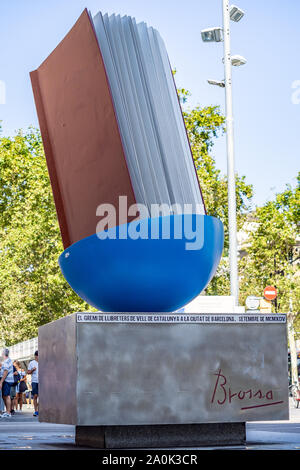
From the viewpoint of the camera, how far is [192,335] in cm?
744

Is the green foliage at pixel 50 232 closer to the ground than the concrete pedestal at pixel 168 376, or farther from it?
farther from it

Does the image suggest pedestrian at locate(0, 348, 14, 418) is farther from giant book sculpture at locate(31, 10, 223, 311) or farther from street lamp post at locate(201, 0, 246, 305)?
giant book sculpture at locate(31, 10, 223, 311)

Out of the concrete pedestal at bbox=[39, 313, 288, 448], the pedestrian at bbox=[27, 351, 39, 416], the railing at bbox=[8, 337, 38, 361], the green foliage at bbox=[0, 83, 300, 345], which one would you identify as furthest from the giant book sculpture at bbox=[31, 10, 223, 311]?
the railing at bbox=[8, 337, 38, 361]

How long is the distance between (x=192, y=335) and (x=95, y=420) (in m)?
1.19

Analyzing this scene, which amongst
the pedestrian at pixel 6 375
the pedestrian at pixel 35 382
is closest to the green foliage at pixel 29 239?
the pedestrian at pixel 35 382

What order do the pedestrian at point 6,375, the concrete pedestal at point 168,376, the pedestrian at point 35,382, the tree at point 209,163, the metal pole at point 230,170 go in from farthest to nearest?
the tree at point 209,163 < the pedestrian at point 35,382 < the metal pole at point 230,170 < the pedestrian at point 6,375 < the concrete pedestal at point 168,376

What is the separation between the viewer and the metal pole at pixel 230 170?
59.5ft

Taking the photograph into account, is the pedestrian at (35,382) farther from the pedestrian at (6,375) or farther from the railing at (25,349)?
the railing at (25,349)

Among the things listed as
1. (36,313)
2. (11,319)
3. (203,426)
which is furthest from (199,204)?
(11,319)

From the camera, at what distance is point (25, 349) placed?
37.4 m

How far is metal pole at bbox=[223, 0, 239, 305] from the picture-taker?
714 inches

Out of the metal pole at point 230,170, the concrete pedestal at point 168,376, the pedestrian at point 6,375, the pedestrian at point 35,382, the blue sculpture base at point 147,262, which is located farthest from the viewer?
the pedestrian at point 35,382

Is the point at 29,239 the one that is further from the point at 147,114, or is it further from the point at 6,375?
the point at 147,114

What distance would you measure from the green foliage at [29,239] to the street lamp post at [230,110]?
13939 millimetres
